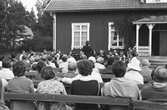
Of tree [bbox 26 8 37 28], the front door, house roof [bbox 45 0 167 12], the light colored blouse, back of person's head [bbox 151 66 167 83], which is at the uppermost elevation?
tree [bbox 26 8 37 28]

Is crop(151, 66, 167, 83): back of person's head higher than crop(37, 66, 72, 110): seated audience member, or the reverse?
crop(151, 66, 167, 83): back of person's head

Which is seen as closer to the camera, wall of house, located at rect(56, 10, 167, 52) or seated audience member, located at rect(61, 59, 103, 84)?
seated audience member, located at rect(61, 59, 103, 84)

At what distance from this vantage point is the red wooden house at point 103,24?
17.2 meters

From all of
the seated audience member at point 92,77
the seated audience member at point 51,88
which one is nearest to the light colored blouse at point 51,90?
the seated audience member at point 51,88

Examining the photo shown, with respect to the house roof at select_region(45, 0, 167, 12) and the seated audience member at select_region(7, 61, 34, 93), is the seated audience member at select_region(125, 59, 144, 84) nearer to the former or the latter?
the seated audience member at select_region(7, 61, 34, 93)

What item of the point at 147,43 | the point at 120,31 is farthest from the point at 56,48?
the point at 147,43

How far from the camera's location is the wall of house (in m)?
17.6

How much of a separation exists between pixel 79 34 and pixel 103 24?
1.95 meters

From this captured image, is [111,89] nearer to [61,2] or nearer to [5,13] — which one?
[61,2]

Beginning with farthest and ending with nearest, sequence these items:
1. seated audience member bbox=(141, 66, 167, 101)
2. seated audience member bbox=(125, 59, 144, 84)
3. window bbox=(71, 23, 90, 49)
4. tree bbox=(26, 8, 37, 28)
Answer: tree bbox=(26, 8, 37, 28), window bbox=(71, 23, 90, 49), seated audience member bbox=(125, 59, 144, 84), seated audience member bbox=(141, 66, 167, 101)

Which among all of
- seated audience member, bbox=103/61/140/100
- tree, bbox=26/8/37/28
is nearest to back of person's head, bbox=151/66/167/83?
seated audience member, bbox=103/61/140/100

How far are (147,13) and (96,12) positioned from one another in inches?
141

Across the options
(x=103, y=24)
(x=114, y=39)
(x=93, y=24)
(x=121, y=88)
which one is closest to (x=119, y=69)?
(x=121, y=88)

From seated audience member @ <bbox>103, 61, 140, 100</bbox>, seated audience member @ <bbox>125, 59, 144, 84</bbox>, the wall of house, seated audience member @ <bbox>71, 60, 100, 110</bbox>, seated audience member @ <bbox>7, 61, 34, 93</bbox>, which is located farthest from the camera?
the wall of house
